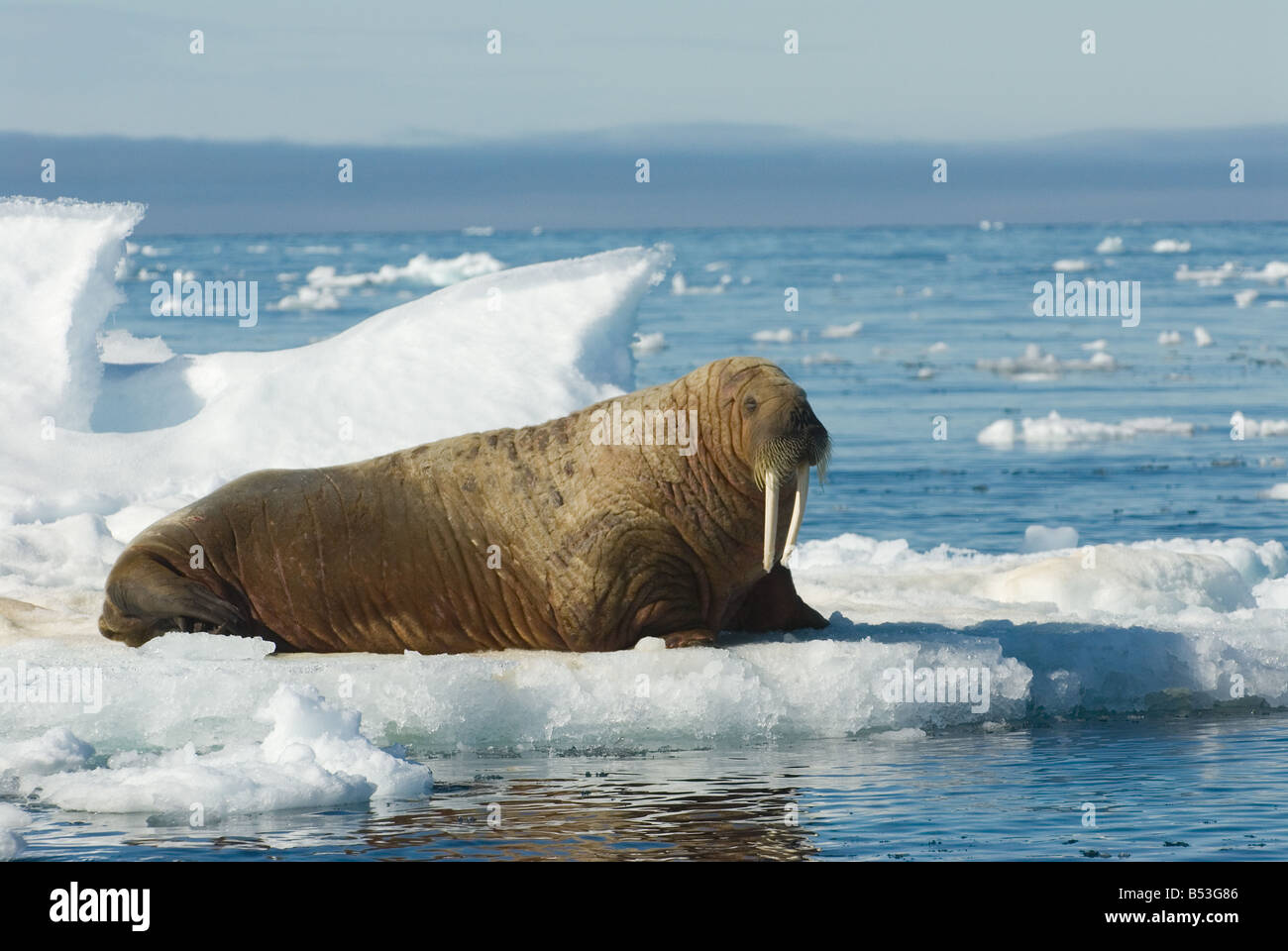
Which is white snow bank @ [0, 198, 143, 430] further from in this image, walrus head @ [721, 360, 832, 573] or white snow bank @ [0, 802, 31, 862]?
white snow bank @ [0, 802, 31, 862]

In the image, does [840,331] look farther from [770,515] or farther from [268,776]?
[268,776]

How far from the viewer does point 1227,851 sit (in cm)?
641

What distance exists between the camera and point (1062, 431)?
24.3 metres

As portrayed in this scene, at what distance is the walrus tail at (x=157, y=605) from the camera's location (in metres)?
A: 9.00

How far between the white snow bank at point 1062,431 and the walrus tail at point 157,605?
628 inches

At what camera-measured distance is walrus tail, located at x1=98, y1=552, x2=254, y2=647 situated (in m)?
9.00

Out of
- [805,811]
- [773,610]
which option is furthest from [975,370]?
[805,811]

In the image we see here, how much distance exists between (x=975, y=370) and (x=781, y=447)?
23370mm

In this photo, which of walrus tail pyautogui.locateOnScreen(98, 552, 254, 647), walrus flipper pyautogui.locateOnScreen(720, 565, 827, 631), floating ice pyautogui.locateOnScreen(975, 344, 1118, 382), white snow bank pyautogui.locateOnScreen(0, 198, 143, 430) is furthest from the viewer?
floating ice pyautogui.locateOnScreen(975, 344, 1118, 382)

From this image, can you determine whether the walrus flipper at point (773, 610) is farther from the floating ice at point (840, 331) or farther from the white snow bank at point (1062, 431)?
the floating ice at point (840, 331)

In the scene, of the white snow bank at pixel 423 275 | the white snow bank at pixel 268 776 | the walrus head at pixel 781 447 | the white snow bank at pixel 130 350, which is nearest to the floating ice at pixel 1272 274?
the white snow bank at pixel 423 275

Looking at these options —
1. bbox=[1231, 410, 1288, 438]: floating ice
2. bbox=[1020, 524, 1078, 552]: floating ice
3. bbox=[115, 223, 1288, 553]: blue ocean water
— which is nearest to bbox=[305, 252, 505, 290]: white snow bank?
bbox=[115, 223, 1288, 553]: blue ocean water
